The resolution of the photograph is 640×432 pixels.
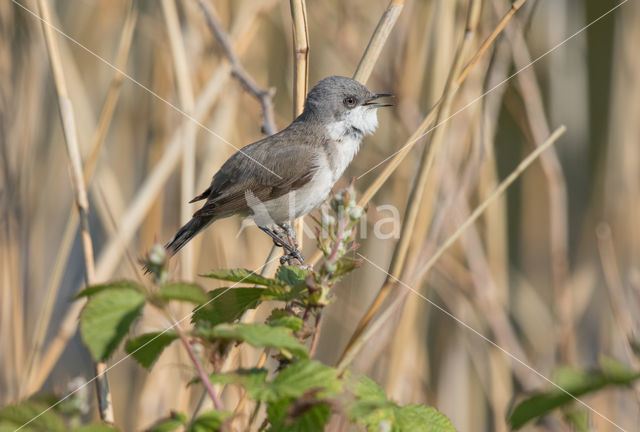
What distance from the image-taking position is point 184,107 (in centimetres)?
239

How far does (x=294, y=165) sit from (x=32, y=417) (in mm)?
1898

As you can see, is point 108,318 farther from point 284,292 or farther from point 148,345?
point 284,292

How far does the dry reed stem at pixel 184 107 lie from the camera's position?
234cm

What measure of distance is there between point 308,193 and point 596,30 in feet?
12.3

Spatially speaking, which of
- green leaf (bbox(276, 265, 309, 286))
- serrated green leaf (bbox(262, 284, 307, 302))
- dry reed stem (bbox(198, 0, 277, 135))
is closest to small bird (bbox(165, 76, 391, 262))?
dry reed stem (bbox(198, 0, 277, 135))

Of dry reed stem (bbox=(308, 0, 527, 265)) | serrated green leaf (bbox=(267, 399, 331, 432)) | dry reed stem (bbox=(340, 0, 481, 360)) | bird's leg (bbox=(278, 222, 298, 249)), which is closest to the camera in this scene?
serrated green leaf (bbox=(267, 399, 331, 432))

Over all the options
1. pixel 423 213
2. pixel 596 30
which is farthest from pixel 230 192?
pixel 596 30

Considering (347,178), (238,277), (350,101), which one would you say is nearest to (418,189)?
(238,277)

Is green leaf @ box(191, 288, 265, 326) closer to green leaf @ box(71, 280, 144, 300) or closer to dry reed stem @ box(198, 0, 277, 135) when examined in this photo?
green leaf @ box(71, 280, 144, 300)

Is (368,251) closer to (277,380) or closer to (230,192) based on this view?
(230,192)

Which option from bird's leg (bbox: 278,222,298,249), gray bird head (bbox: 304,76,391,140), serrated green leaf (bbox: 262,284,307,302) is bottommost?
serrated green leaf (bbox: 262,284,307,302)

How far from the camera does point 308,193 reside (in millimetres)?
2570

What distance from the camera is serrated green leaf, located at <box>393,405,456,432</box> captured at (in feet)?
2.98

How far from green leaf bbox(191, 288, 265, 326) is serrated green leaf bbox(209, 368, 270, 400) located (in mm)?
169
